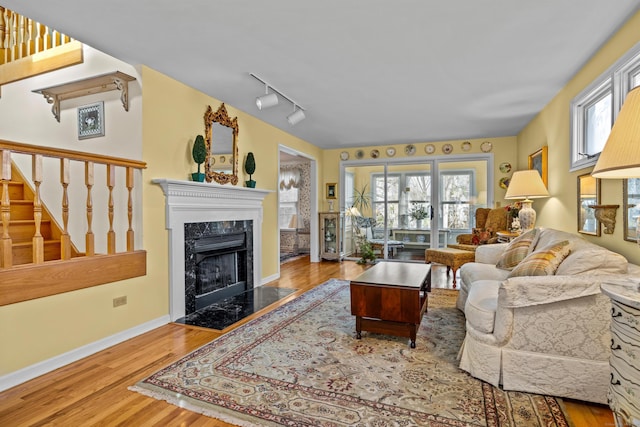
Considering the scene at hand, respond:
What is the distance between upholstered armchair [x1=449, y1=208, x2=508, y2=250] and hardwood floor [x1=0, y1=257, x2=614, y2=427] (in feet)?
10.7

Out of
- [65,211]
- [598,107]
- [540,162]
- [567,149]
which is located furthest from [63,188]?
[540,162]

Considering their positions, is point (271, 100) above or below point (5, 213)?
above

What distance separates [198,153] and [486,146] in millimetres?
4966

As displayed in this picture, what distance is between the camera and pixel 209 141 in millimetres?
3699

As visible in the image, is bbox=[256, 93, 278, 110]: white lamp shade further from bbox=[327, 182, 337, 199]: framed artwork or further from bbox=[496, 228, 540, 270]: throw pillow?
bbox=[327, 182, 337, 199]: framed artwork

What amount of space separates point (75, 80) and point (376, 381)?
3.74 metres

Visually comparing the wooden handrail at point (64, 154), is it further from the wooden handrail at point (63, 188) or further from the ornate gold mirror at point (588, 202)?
the ornate gold mirror at point (588, 202)

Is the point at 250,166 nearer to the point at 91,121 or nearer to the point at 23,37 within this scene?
the point at 91,121

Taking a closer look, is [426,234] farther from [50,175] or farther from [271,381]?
[50,175]

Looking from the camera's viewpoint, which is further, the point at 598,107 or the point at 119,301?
the point at 598,107

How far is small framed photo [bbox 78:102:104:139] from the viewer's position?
315cm

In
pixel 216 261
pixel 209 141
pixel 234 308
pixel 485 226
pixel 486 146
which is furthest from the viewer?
pixel 486 146

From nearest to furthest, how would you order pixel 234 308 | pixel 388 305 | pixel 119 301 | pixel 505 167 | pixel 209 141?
1. pixel 388 305
2. pixel 119 301
3. pixel 234 308
4. pixel 209 141
5. pixel 505 167

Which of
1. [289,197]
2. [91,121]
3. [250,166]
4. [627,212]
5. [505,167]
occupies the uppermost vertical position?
[91,121]
